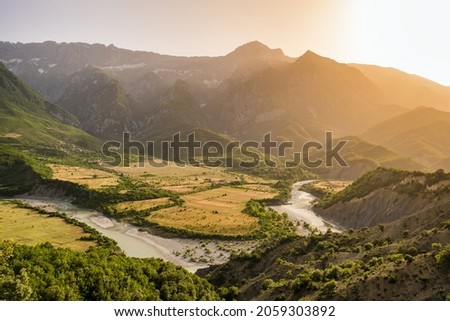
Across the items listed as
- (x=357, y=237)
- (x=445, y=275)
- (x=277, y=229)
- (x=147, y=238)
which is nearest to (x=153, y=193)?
(x=147, y=238)

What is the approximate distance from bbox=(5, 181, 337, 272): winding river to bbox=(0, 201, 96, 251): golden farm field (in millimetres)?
12142

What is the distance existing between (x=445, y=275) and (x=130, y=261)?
43426 mm

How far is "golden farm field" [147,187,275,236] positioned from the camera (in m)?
131

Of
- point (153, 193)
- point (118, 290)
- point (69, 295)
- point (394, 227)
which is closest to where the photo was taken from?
point (69, 295)

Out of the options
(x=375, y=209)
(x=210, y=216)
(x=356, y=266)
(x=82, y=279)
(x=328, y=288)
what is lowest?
(x=210, y=216)

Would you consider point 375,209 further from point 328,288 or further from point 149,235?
point 328,288

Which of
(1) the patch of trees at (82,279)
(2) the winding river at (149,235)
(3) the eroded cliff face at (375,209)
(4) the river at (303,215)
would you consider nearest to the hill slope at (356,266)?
(3) the eroded cliff face at (375,209)

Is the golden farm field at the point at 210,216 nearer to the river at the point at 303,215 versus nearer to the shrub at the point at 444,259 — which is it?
the river at the point at 303,215

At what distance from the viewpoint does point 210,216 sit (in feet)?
487

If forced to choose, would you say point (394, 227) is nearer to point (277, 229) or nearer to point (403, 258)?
point (403, 258)

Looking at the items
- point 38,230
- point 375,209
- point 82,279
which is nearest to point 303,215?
point 375,209

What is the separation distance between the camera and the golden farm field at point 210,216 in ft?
431

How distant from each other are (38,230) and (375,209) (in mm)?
112269
